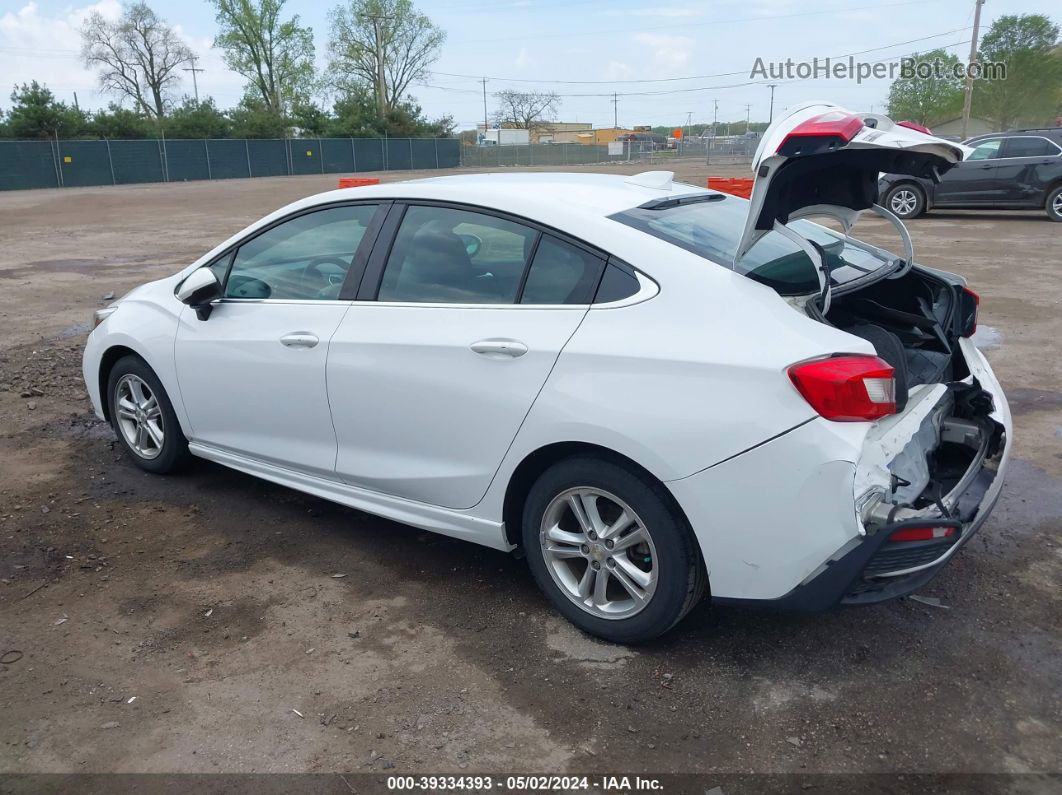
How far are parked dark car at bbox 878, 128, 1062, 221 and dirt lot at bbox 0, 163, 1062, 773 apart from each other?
44.1 feet

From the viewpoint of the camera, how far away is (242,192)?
3488 centimetres

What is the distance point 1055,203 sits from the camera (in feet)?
53.7

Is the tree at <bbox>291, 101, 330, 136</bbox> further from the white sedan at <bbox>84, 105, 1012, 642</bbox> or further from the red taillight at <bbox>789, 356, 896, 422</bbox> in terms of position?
the red taillight at <bbox>789, 356, 896, 422</bbox>

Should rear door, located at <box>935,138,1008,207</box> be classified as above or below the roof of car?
below

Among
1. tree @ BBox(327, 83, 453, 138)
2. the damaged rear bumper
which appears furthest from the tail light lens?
tree @ BBox(327, 83, 453, 138)

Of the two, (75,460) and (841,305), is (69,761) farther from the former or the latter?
(841,305)

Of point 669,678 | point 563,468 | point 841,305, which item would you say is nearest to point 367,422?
point 563,468

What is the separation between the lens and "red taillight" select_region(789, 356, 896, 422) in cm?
258

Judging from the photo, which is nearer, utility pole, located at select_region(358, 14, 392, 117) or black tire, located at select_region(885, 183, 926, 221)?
black tire, located at select_region(885, 183, 926, 221)

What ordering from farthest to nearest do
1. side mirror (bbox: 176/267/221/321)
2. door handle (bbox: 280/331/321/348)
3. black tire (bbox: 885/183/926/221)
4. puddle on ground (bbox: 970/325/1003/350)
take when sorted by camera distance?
black tire (bbox: 885/183/926/221) → puddle on ground (bbox: 970/325/1003/350) → side mirror (bbox: 176/267/221/321) → door handle (bbox: 280/331/321/348)

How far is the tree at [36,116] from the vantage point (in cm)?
4288

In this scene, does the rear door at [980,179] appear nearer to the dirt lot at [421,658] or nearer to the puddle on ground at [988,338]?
the puddle on ground at [988,338]

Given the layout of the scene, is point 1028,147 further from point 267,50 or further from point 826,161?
point 267,50

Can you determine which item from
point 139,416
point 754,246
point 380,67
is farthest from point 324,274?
point 380,67
